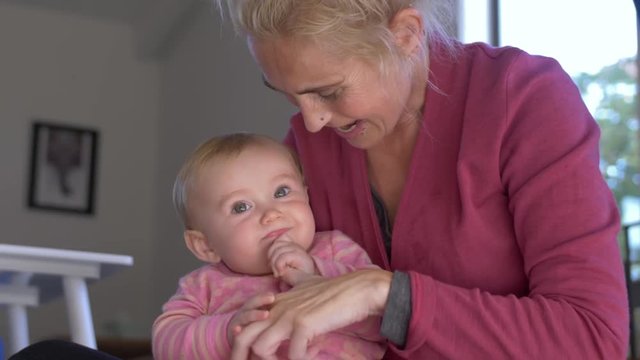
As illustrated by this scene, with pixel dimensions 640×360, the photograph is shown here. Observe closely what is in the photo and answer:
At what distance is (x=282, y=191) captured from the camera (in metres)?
1.42

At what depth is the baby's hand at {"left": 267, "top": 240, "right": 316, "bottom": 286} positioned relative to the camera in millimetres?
1281

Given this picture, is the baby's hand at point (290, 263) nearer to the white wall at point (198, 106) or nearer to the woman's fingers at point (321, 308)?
the woman's fingers at point (321, 308)

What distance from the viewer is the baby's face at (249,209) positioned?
53.6 inches

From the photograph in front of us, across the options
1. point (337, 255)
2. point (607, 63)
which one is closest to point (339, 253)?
point (337, 255)

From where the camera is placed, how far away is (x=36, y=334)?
18.1 ft

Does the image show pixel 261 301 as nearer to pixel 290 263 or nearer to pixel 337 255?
pixel 290 263

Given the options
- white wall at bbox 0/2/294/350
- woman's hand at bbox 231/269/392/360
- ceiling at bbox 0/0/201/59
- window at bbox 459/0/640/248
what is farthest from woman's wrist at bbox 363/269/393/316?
ceiling at bbox 0/0/201/59

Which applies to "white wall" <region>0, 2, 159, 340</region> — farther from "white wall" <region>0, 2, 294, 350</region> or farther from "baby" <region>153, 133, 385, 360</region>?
"baby" <region>153, 133, 385, 360</region>

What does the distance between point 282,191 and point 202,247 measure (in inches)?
5.6

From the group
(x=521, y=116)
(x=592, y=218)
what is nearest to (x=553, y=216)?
(x=592, y=218)

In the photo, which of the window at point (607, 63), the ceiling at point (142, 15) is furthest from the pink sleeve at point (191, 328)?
the ceiling at point (142, 15)

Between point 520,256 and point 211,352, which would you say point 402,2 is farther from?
point 211,352

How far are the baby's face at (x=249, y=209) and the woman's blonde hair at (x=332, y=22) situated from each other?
187 millimetres

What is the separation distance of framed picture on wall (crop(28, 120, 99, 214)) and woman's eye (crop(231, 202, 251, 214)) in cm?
444
